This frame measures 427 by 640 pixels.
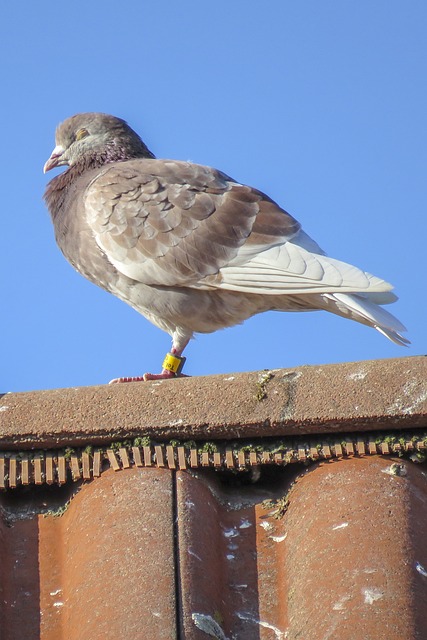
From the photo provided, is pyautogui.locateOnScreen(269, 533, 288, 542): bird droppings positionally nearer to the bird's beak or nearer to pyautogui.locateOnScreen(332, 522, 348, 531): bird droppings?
pyautogui.locateOnScreen(332, 522, 348, 531): bird droppings

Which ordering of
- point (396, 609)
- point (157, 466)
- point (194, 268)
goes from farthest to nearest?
point (194, 268), point (157, 466), point (396, 609)

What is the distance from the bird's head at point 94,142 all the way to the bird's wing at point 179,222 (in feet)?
2.52

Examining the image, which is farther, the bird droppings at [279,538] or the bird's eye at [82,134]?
the bird's eye at [82,134]

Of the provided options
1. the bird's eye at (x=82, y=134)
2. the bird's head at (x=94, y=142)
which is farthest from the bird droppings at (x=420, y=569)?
the bird's eye at (x=82, y=134)

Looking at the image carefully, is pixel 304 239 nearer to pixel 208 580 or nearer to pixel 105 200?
pixel 105 200

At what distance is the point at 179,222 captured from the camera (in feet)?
23.0

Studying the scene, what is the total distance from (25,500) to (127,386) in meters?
0.54

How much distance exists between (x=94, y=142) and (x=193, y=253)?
168cm

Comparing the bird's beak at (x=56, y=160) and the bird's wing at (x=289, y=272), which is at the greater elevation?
the bird's beak at (x=56, y=160)

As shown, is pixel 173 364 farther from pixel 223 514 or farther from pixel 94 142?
pixel 223 514

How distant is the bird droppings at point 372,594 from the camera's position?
11.8 feet

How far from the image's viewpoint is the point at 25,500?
429cm

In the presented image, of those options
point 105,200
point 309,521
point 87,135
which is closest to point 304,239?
point 105,200

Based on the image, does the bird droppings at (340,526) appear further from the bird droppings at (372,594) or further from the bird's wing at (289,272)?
the bird's wing at (289,272)
